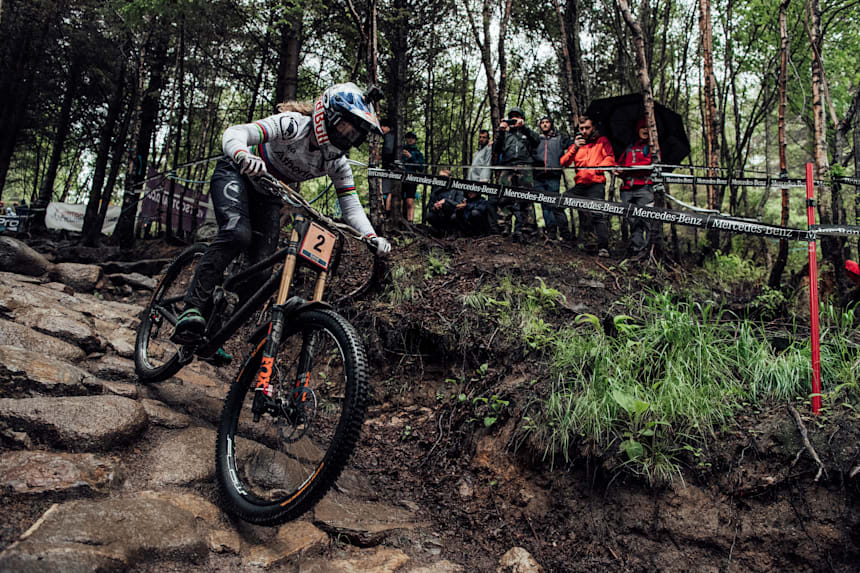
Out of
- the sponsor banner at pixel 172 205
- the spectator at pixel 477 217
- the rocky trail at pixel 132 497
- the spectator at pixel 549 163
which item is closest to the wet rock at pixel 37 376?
the rocky trail at pixel 132 497

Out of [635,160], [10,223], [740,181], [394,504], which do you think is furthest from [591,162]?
[10,223]

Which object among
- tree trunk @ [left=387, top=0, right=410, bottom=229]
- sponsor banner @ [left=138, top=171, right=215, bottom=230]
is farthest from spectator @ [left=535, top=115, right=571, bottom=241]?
sponsor banner @ [left=138, top=171, right=215, bottom=230]

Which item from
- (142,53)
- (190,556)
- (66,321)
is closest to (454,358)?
(190,556)

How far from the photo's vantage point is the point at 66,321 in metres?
4.43

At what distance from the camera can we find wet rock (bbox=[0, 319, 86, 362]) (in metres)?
3.74

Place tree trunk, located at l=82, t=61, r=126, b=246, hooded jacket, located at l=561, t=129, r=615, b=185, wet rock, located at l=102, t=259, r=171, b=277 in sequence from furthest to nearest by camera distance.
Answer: tree trunk, located at l=82, t=61, r=126, b=246 → wet rock, located at l=102, t=259, r=171, b=277 → hooded jacket, located at l=561, t=129, r=615, b=185

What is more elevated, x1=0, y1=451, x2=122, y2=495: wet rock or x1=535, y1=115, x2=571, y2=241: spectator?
x1=535, y1=115, x2=571, y2=241: spectator

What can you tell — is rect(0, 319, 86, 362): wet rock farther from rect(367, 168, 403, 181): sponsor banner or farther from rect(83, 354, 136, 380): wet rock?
rect(367, 168, 403, 181): sponsor banner

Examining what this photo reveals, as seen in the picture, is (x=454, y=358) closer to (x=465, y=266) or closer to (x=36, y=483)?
(x=465, y=266)

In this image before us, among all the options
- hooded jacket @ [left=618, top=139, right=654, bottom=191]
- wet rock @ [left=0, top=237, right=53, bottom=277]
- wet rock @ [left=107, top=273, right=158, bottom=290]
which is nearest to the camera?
wet rock @ [left=0, top=237, right=53, bottom=277]

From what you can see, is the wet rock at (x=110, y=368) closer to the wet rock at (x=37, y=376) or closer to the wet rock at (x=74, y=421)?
the wet rock at (x=37, y=376)

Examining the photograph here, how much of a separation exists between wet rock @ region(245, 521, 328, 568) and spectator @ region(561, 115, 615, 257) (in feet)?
17.7

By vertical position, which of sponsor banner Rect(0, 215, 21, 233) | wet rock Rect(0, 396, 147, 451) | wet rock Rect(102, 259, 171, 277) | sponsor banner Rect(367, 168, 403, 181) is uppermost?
sponsor banner Rect(0, 215, 21, 233)

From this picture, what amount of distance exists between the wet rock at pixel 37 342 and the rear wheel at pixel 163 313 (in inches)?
17.4
